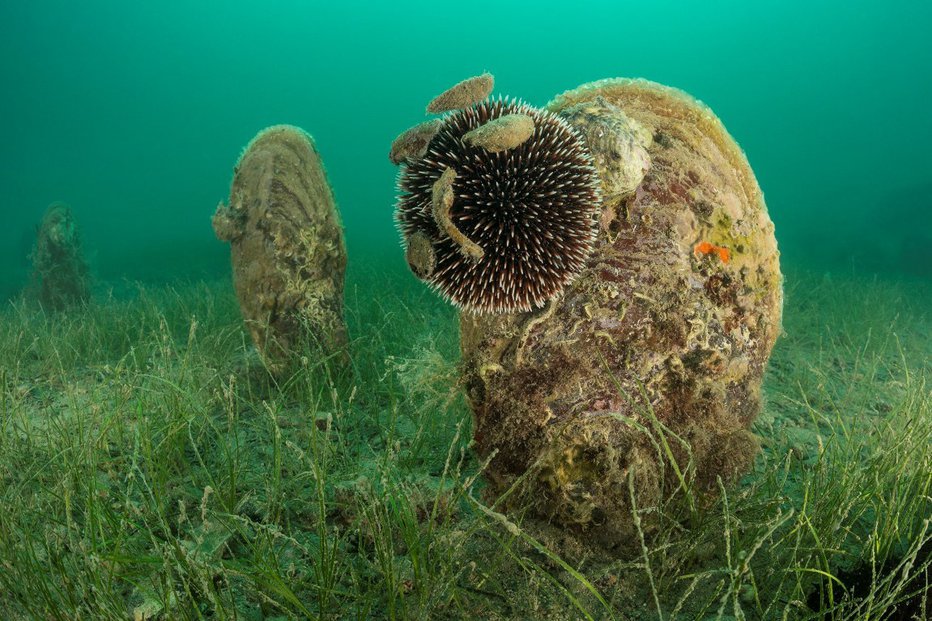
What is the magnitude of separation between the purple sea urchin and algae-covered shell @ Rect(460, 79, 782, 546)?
253 millimetres

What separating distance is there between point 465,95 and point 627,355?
1.67m

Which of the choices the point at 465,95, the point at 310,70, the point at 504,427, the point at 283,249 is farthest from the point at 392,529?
the point at 310,70

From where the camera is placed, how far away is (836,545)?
7.40 feet

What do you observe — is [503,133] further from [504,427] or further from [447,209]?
[504,427]

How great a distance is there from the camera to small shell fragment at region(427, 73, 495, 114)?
8.48 ft

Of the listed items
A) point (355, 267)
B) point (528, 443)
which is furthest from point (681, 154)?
point (355, 267)

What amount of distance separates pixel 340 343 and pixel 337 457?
1.78 meters

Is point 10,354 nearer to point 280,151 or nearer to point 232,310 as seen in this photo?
point 232,310

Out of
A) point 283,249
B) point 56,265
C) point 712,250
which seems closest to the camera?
point 712,250

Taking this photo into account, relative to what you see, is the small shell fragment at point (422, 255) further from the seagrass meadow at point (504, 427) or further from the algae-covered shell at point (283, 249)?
the algae-covered shell at point (283, 249)

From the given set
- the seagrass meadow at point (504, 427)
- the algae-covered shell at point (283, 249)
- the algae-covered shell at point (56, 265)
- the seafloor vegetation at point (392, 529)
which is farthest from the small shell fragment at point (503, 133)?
the algae-covered shell at point (56, 265)

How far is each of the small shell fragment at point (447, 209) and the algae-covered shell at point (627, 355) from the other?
62cm

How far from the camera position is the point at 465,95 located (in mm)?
2590

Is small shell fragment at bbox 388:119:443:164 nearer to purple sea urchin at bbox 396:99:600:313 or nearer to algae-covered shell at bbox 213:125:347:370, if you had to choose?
purple sea urchin at bbox 396:99:600:313
